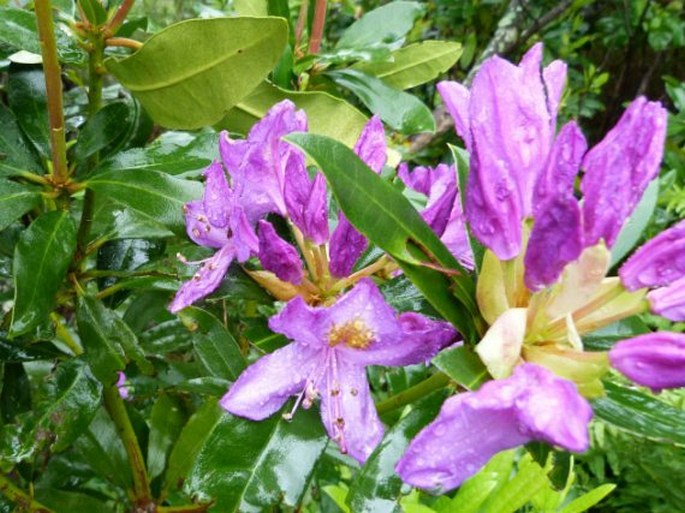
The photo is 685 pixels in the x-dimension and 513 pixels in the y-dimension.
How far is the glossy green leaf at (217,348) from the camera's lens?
0.91 m

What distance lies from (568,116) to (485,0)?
2.18ft

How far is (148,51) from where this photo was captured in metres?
0.75

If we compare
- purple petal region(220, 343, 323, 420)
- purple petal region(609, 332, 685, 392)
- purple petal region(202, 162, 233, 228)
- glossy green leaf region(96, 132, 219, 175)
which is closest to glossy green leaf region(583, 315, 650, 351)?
purple petal region(609, 332, 685, 392)

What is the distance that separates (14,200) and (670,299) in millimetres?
668

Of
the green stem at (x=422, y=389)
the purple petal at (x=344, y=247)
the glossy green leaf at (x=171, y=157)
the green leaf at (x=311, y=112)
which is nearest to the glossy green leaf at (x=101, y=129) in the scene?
the glossy green leaf at (x=171, y=157)

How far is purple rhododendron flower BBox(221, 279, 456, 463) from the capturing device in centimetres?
64

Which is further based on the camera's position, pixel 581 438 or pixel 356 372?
pixel 356 372

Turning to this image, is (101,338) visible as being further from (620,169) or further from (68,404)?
(620,169)

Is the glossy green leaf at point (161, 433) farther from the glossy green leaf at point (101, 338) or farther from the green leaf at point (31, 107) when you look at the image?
the green leaf at point (31, 107)

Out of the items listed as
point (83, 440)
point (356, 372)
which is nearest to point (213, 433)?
point (356, 372)

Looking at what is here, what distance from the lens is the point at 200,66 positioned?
2.48 feet

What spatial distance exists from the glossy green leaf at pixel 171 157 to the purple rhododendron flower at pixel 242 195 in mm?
112

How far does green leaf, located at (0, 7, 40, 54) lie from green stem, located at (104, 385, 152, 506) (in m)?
0.51

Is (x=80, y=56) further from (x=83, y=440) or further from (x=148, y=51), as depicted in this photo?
(x=83, y=440)
